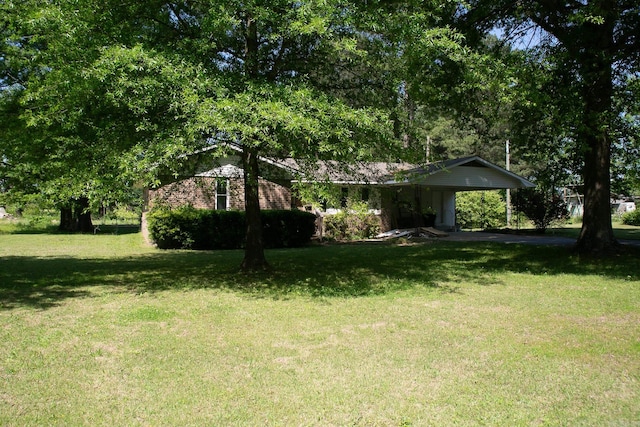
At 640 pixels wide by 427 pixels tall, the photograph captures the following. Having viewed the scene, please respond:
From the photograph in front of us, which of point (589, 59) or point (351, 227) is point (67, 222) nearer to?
point (351, 227)

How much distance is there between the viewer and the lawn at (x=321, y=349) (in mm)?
4125

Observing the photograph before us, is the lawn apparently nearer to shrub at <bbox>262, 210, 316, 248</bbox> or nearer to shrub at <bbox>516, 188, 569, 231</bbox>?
shrub at <bbox>262, 210, 316, 248</bbox>

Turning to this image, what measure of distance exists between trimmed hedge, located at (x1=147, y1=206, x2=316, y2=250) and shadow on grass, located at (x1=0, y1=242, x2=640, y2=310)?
1348 mm

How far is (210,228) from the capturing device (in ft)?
60.0

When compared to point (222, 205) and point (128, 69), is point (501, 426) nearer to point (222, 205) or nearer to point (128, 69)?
point (128, 69)

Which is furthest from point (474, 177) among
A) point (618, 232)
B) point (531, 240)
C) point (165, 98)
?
point (165, 98)

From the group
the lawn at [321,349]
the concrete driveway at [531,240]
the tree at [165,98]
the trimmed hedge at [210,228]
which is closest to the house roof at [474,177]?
the concrete driveway at [531,240]

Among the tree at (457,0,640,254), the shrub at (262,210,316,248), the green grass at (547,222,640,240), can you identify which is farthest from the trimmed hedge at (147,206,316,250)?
the green grass at (547,222,640,240)

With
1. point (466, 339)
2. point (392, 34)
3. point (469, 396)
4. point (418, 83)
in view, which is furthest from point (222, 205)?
point (469, 396)

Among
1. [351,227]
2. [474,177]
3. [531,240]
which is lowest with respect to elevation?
[531,240]

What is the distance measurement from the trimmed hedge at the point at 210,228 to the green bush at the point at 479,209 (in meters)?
15.1

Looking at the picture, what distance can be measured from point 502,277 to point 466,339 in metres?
5.48

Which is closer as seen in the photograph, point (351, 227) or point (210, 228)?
point (210, 228)

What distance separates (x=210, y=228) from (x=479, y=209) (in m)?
18.3
